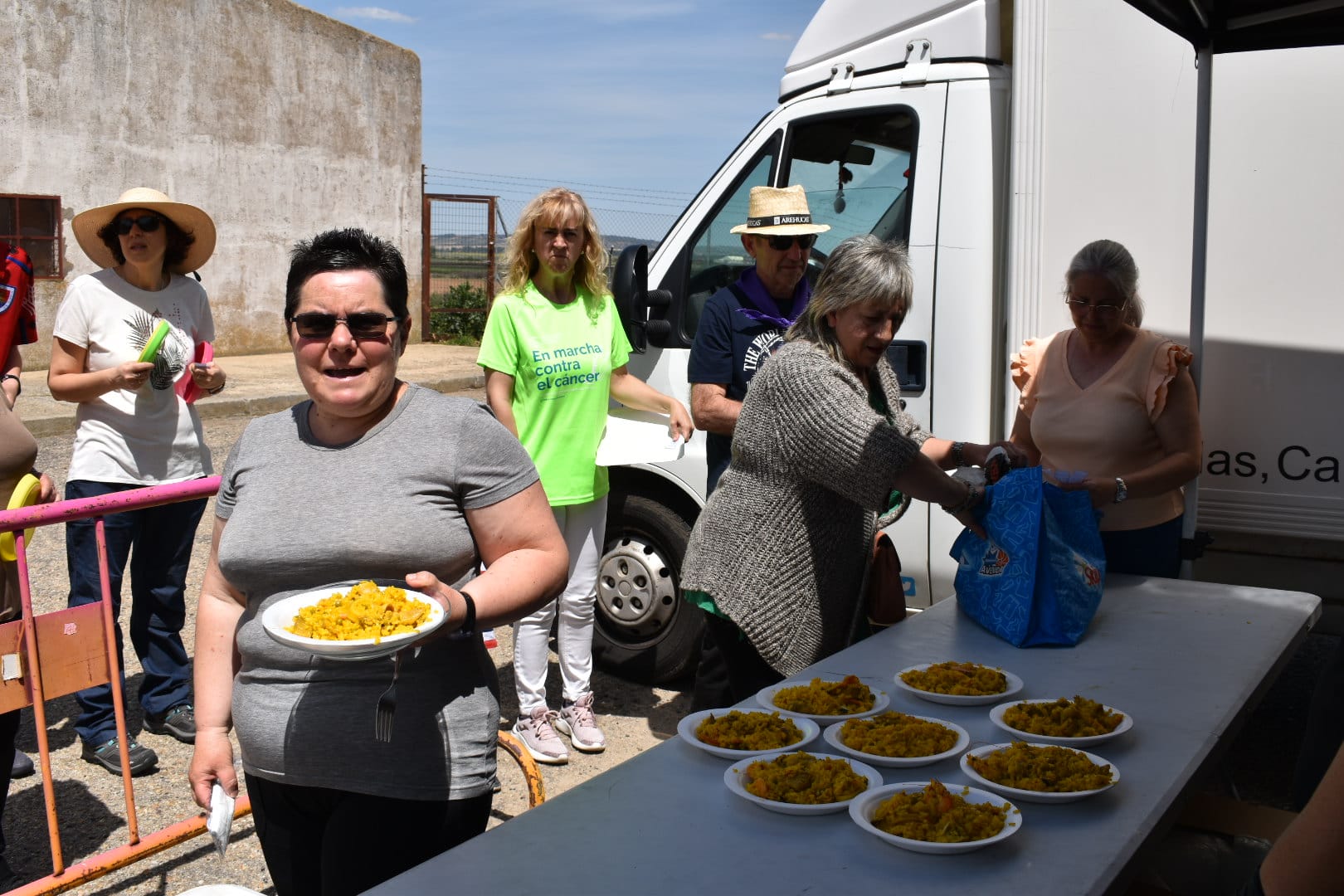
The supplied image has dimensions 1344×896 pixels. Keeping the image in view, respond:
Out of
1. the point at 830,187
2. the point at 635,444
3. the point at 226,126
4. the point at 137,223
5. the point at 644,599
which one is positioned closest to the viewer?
the point at 137,223

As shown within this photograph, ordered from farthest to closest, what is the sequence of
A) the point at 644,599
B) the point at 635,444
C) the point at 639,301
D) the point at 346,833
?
1. the point at 644,599
2. the point at 639,301
3. the point at 635,444
4. the point at 346,833

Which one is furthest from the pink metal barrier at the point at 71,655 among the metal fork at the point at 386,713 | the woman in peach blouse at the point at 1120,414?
the woman in peach blouse at the point at 1120,414

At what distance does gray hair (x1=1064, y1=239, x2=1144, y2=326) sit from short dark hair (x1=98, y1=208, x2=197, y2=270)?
321cm

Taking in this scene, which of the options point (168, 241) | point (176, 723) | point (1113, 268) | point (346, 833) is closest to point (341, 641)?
point (346, 833)

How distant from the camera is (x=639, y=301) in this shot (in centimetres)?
493

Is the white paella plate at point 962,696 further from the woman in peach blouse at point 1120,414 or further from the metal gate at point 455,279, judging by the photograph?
the metal gate at point 455,279

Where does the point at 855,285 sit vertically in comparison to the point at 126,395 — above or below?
above

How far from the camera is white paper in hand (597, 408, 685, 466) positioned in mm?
4605

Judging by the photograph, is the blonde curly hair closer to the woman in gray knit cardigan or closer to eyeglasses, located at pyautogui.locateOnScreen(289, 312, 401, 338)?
the woman in gray knit cardigan

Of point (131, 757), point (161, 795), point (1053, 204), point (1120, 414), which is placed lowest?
point (161, 795)

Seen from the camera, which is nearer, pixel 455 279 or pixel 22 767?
pixel 22 767

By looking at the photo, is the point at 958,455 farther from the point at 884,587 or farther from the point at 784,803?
the point at 784,803

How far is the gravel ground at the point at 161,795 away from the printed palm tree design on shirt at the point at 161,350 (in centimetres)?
138

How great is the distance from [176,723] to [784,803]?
10.9 feet
